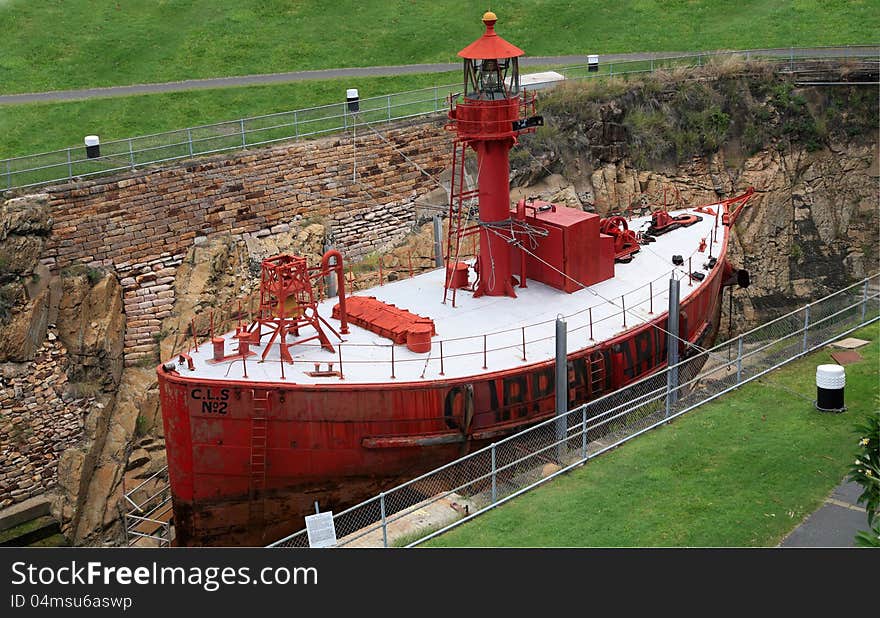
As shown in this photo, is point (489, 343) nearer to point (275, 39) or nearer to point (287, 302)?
point (287, 302)

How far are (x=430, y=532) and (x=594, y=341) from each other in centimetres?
759

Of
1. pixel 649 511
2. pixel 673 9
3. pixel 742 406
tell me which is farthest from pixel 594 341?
pixel 673 9

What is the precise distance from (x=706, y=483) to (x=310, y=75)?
25.1 meters

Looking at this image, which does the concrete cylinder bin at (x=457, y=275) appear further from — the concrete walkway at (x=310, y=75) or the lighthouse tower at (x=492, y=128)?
the concrete walkway at (x=310, y=75)

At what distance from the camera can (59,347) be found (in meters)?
31.3

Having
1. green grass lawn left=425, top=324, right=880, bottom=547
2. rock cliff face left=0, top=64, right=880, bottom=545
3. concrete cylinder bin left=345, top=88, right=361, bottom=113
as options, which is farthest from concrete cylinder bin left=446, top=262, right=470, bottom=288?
concrete cylinder bin left=345, top=88, right=361, bottom=113

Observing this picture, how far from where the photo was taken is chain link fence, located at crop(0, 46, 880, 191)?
3316 cm

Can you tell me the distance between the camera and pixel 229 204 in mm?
34906

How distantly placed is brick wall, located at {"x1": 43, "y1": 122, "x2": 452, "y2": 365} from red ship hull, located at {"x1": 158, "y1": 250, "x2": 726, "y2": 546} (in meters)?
7.75

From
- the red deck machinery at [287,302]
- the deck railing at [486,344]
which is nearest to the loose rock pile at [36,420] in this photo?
the deck railing at [486,344]

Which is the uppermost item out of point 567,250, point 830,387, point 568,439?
point 567,250

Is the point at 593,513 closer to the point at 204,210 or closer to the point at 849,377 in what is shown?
the point at 849,377

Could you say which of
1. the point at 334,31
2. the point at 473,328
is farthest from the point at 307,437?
the point at 334,31

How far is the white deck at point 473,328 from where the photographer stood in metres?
26.1
